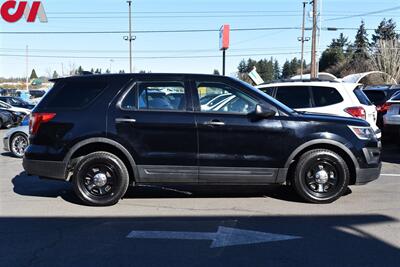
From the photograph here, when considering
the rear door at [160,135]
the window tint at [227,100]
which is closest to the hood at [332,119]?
the window tint at [227,100]

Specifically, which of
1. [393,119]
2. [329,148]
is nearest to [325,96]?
[393,119]

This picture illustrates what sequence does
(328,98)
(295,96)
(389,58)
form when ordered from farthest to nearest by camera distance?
(389,58) → (295,96) → (328,98)

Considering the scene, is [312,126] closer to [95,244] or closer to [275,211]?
[275,211]

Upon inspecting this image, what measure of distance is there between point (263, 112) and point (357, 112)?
150 inches

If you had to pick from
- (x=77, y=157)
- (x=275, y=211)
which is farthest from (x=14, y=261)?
(x=275, y=211)

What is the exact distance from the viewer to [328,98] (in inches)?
392

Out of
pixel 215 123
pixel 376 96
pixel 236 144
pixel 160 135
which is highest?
pixel 376 96

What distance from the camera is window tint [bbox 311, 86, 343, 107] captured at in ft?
32.4

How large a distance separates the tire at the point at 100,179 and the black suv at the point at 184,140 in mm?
14

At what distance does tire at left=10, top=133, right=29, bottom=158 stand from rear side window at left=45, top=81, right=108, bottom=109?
5.77 metres

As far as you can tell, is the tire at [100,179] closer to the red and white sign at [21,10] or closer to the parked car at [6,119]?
the parked car at [6,119]

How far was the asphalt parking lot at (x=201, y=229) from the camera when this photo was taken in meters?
4.67

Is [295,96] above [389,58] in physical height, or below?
below

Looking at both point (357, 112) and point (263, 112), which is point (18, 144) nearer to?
point (263, 112)
